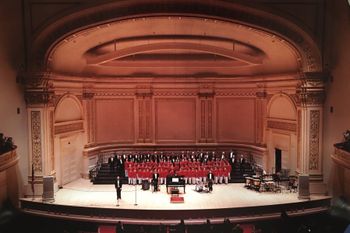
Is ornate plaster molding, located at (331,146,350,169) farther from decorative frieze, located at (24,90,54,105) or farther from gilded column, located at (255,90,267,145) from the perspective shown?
decorative frieze, located at (24,90,54,105)

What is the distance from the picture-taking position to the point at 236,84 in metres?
16.0

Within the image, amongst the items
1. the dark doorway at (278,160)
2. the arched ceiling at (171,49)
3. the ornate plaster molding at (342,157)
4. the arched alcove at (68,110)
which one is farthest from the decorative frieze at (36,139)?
the ornate plaster molding at (342,157)

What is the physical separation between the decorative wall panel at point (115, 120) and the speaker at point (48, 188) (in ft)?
15.1

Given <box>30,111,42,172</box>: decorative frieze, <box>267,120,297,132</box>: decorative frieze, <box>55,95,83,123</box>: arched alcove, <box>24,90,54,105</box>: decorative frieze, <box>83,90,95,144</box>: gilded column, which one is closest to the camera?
<box>24,90,54,105</box>: decorative frieze

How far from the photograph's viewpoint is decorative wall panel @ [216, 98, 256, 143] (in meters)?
15.9

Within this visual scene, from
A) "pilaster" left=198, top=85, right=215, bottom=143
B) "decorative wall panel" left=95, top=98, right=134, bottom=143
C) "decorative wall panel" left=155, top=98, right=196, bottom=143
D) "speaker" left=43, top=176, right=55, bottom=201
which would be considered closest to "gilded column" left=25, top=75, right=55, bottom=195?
"speaker" left=43, top=176, right=55, bottom=201

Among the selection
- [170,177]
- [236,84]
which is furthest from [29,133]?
[236,84]

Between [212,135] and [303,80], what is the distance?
5423 mm

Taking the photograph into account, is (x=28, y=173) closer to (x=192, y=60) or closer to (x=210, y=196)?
(x=210, y=196)

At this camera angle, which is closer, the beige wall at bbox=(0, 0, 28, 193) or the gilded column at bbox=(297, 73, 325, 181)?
the beige wall at bbox=(0, 0, 28, 193)

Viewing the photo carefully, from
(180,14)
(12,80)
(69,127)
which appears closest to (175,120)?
(69,127)

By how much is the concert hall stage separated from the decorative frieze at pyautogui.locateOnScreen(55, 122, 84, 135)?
6.88 feet

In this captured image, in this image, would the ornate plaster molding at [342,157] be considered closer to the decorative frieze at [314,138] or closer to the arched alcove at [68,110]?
the decorative frieze at [314,138]

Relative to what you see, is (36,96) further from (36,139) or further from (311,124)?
(311,124)
